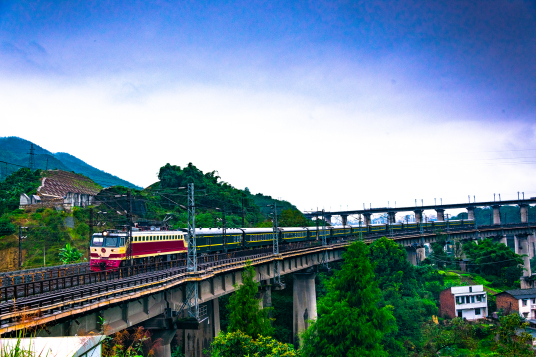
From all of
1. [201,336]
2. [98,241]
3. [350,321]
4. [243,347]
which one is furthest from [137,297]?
[201,336]

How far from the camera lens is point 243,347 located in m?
27.7

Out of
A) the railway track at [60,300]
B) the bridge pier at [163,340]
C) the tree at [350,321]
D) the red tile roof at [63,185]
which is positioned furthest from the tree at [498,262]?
the red tile roof at [63,185]

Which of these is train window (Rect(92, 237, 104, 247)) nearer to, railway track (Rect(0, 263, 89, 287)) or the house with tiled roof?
railway track (Rect(0, 263, 89, 287))

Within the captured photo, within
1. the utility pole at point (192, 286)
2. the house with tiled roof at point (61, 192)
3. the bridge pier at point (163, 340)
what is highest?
the house with tiled roof at point (61, 192)

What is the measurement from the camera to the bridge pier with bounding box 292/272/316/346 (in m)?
59.1

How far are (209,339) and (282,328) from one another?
17.9 m

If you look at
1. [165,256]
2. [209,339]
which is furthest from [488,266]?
[165,256]

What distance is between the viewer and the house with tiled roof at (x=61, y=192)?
82756 mm

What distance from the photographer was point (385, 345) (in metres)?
43.8

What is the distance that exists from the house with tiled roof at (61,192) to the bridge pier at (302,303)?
4911 cm

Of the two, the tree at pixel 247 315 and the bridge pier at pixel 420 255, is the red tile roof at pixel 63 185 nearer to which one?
the tree at pixel 247 315

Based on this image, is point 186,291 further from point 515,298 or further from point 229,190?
point 229,190

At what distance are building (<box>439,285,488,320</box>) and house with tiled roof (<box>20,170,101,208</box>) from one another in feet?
234

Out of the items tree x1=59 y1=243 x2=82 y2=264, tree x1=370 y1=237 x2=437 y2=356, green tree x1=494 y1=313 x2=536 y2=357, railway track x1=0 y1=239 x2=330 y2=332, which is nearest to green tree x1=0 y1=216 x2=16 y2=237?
tree x1=59 y1=243 x2=82 y2=264
